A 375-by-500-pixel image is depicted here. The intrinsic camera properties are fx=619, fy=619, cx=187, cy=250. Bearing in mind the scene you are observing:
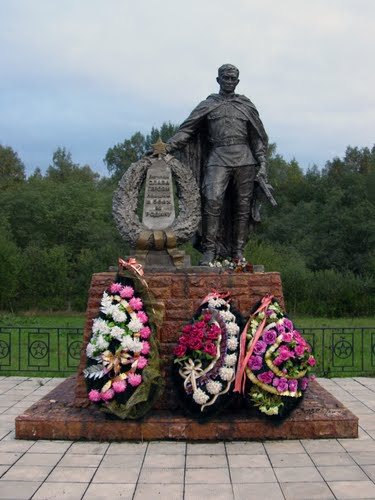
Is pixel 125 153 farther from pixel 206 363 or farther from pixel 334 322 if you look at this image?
pixel 206 363

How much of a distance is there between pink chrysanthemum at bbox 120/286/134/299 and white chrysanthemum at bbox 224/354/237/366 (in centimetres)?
95

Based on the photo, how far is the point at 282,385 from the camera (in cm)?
496

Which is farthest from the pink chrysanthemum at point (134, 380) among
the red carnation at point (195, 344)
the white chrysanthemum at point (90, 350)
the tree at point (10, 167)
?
the tree at point (10, 167)

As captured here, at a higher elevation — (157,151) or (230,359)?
(157,151)

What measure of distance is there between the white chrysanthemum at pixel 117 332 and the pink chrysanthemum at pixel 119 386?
341 mm

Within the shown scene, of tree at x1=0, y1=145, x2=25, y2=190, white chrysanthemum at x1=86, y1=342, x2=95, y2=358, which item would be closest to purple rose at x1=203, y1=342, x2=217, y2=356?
white chrysanthemum at x1=86, y1=342, x2=95, y2=358

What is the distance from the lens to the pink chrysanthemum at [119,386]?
4.92 meters

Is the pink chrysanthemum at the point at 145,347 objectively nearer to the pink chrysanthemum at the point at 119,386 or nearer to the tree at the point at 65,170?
the pink chrysanthemum at the point at 119,386

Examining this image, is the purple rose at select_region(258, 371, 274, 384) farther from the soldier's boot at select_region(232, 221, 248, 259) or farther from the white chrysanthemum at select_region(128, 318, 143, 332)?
the soldier's boot at select_region(232, 221, 248, 259)

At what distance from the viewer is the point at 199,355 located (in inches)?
197

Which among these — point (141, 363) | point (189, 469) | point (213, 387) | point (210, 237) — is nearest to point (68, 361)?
point (210, 237)

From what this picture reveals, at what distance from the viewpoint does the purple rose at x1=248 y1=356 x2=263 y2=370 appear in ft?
16.4

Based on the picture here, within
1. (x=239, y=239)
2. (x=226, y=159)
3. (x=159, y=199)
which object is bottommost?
(x=239, y=239)

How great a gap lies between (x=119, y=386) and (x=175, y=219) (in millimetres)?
1976
